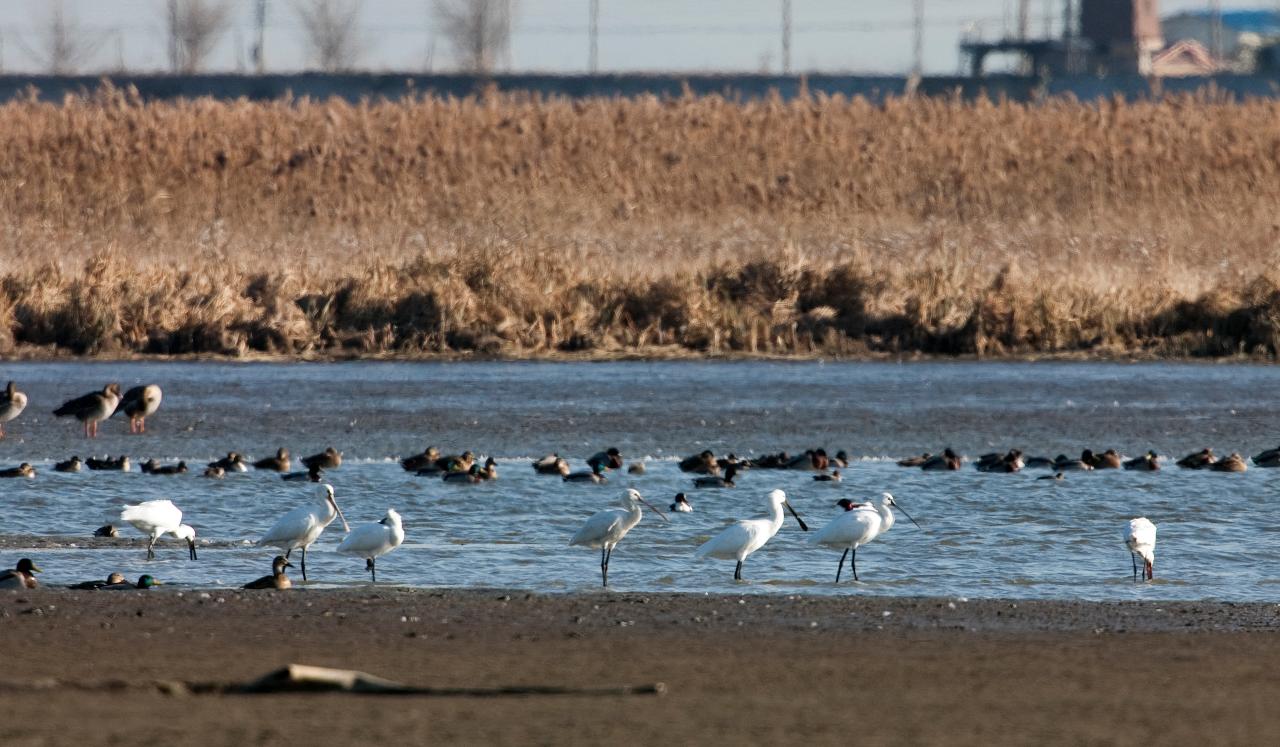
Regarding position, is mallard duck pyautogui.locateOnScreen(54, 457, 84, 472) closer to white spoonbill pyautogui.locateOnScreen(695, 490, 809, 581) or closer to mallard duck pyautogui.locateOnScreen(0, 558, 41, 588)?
mallard duck pyautogui.locateOnScreen(0, 558, 41, 588)

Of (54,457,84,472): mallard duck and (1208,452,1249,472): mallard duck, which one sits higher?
(1208,452,1249,472): mallard duck

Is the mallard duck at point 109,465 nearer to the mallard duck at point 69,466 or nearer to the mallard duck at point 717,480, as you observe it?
the mallard duck at point 69,466

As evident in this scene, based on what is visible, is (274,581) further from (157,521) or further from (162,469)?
(162,469)

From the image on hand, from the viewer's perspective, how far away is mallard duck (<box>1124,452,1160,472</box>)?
15.9 metres

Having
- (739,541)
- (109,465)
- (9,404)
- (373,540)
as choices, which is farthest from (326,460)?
(739,541)

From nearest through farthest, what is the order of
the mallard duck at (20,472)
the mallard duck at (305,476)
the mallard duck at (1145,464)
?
the mallard duck at (305,476)
the mallard duck at (20,472)
the mallard duck at (1145,464)

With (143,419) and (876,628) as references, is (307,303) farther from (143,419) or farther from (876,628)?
(876,628)

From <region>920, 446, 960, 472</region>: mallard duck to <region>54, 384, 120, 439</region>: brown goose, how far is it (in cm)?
821

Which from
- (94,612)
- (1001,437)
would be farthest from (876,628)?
(1001,437)

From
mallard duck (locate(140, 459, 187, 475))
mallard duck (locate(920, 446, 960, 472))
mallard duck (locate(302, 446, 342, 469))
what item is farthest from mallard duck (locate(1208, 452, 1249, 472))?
mallard duck (locate(140, 459, 187, 475))

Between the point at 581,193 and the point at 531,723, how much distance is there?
30.7 m

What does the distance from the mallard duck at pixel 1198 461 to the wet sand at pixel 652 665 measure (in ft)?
20.9

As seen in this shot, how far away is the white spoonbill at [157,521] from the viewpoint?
36.8ft

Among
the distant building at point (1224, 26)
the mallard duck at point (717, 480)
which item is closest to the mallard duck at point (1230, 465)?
the mallard duck at point (717, 480)
